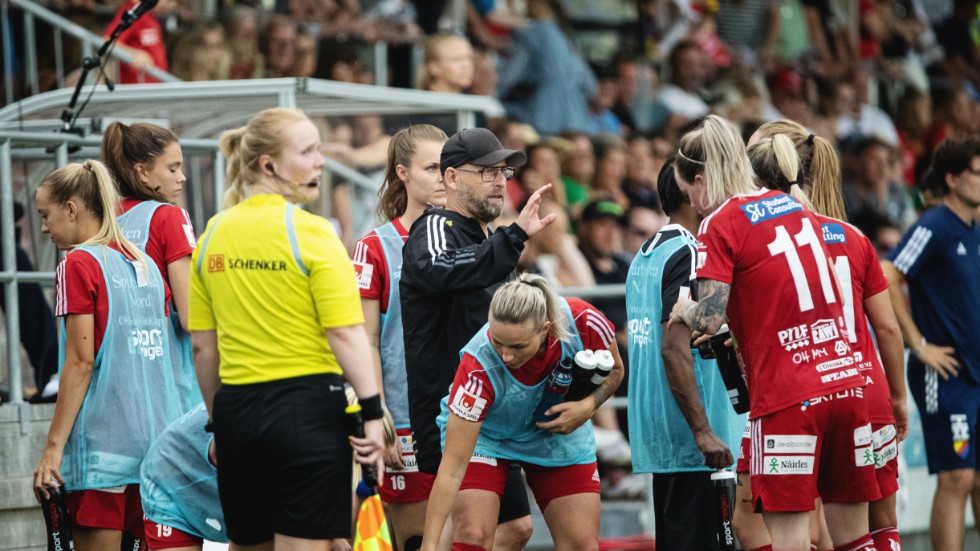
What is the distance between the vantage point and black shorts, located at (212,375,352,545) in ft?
17.0

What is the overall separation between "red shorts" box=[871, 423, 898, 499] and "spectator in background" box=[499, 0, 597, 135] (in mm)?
8072

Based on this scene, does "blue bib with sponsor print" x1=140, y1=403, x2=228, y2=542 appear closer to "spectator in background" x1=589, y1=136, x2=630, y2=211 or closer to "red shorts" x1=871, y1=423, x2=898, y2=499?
"red shorts" x1=871, y1=423, x2=898, y2=499

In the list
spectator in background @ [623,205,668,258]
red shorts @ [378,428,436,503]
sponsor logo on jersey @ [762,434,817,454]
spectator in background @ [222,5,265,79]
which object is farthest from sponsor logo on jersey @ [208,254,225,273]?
spectator in background @ [623,205,668,258]

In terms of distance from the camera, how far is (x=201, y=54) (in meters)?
11.0

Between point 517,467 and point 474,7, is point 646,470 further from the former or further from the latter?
point 474,7

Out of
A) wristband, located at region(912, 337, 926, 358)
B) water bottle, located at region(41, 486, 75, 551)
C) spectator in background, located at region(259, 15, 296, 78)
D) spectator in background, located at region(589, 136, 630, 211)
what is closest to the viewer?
water bottle, located at region(41, 486, 75, 551)

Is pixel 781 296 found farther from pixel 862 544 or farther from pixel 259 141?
pixel 259 141

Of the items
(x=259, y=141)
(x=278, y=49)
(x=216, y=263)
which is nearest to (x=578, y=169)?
(x=278, y=49)

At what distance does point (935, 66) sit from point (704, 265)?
14282mm

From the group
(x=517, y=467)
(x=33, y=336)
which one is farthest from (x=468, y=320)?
(x=33, y=336)

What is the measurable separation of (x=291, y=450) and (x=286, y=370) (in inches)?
10.7

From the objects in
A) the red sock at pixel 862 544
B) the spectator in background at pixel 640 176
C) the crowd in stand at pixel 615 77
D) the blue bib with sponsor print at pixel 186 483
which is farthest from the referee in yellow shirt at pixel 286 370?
the spectator in background at pixel 640 176

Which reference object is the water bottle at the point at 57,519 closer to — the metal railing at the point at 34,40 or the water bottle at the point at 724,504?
the water bottle at the point at 724,504

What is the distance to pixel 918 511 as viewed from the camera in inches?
409
